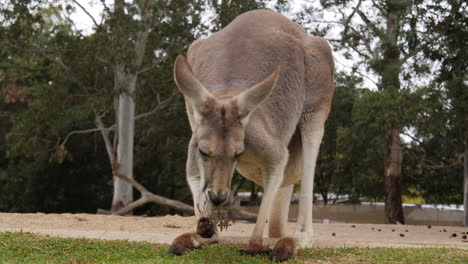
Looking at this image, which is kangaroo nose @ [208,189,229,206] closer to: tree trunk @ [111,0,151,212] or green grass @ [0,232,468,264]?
green grass @ [0,232,468,264]

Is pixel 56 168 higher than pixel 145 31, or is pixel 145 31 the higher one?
pixel 145 31

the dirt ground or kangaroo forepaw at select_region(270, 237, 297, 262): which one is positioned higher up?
the dirt ground

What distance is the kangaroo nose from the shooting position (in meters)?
4.25

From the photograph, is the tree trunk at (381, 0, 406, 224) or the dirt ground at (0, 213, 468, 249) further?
the tree trunk at (381, 0, 406, 224)

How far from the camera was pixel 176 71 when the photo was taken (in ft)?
14.8

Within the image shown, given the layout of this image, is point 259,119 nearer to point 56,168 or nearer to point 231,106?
point 231,106

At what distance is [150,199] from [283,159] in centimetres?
1242

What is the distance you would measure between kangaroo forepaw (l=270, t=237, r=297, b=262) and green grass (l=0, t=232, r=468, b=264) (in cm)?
7

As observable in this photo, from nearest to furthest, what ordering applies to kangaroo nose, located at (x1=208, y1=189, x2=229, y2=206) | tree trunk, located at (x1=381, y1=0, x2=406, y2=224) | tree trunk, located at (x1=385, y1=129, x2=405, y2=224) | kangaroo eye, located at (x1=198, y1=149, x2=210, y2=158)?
kangaroo nose, located at (x1=208, y1=189, x2=229, y2=206) → kangaroo eye, located at (x1=198, y1=149, x2=210, y2=158) → tree trunk, located at (x1=381, y1=0, x2=406, y2=224) → tree trunk, located at (x1=385, y1=129, x2=405, y2=224)

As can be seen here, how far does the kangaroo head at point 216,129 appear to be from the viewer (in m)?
4.30

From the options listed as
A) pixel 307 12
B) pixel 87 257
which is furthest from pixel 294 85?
pixel 307 12

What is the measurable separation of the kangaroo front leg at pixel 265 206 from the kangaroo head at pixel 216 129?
0.61 meters

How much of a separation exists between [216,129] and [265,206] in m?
0.93

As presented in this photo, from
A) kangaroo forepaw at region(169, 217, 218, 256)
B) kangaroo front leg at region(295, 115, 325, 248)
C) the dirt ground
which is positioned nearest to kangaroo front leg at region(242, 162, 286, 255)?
kangaroo forepaw at region(169, 217, 218, 256)
